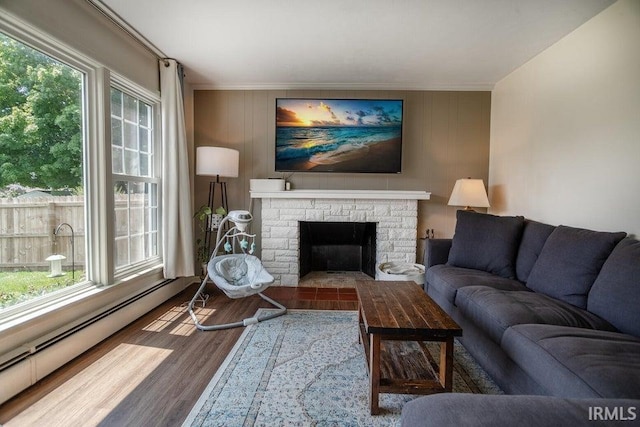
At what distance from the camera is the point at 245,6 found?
2131 millimetres

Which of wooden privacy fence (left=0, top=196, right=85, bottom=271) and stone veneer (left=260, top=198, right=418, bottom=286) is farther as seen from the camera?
stone veneer (left=260, top=198, right=418, bottom=286)

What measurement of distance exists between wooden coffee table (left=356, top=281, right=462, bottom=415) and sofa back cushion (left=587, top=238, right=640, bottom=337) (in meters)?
0.84

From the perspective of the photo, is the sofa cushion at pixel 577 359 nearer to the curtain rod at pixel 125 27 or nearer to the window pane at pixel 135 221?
the window pane at pixel 135 221

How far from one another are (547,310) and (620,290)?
0.34 meters

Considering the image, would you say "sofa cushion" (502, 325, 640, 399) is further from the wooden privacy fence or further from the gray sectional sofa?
the wooden privacy fence

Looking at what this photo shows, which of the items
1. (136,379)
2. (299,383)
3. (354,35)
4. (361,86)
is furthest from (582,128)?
(136,379)

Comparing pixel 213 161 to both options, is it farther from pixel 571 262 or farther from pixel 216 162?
pixel 571 262

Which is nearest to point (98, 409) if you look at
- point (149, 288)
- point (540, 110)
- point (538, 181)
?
point (149, 288)

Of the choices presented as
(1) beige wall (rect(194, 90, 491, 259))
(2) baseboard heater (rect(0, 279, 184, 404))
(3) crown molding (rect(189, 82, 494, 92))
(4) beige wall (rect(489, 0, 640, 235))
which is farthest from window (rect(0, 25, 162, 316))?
(4) beige wall (rect(489, 0, 640, 235))

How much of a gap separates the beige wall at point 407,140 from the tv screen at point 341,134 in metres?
0.13

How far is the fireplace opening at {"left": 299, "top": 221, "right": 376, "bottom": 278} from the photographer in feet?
12.6

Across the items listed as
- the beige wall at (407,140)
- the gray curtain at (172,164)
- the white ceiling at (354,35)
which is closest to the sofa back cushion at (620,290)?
the white ceiling at (354,35)

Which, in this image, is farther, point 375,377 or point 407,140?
point 407,140

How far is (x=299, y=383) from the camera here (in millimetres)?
1751
